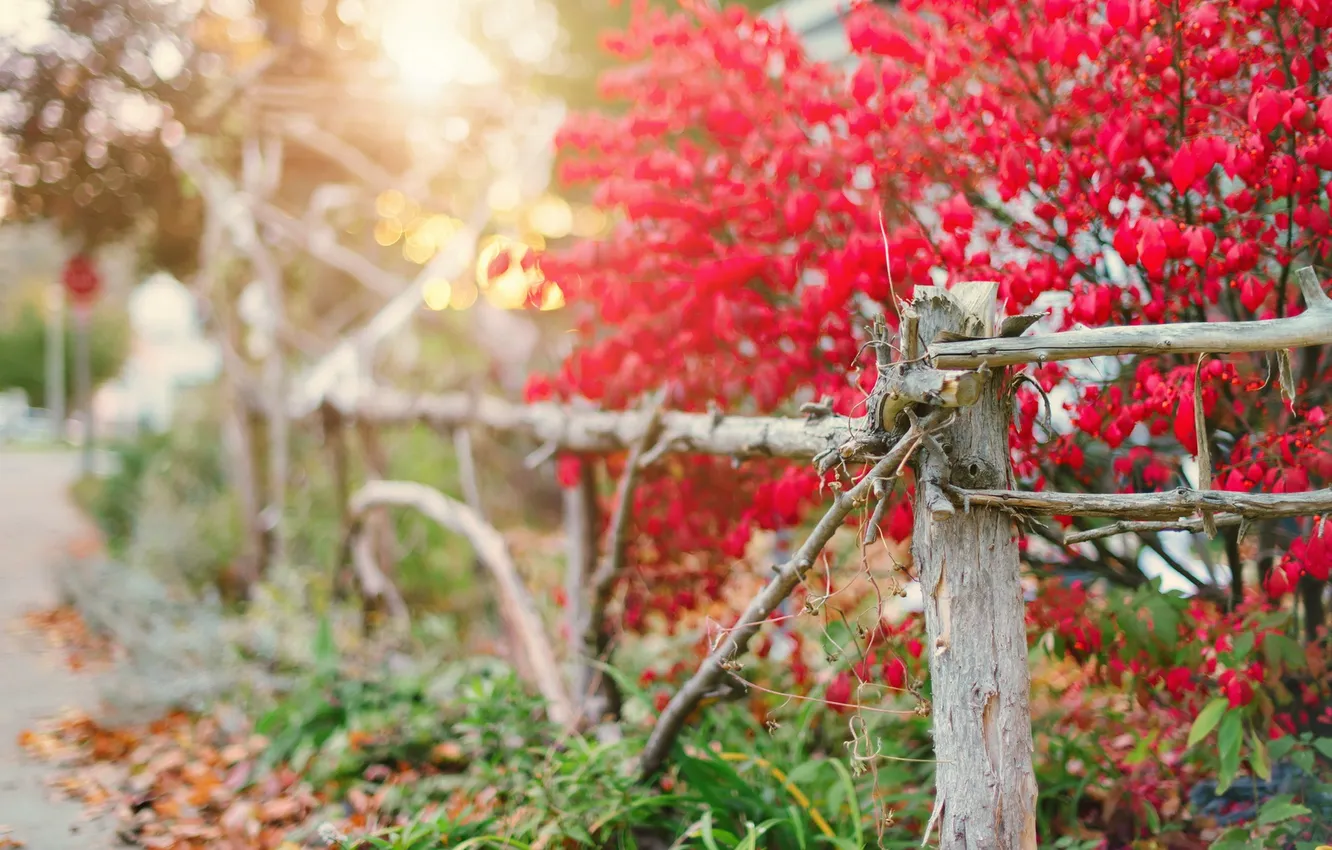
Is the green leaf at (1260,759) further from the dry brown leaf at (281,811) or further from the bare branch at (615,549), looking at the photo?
the dry brown leaf at (281,811)

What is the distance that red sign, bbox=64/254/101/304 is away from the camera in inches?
428

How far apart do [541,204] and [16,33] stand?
5.40 m

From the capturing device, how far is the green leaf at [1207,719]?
265cm

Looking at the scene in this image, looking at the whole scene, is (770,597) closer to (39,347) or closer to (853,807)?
(853,807)

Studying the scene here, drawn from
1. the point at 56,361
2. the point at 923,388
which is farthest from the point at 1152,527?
the point at 56,361

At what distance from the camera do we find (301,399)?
26.5 feet

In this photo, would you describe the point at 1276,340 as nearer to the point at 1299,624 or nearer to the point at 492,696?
the point at 1299,624

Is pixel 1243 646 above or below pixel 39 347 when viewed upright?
below

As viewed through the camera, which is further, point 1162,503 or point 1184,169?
point 1184,169

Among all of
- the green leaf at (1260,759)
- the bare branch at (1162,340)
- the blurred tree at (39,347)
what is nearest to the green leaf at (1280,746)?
the green leaf at (1260,759)

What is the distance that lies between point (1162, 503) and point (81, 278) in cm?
1236

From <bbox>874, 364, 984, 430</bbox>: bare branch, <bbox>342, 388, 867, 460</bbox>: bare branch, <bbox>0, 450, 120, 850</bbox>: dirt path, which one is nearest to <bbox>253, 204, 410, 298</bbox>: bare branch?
<bbox>342, 388, 867, 460</bbox>: bare branch

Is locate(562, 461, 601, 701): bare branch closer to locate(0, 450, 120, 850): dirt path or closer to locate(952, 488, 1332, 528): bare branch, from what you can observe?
locate(0, 450, 120, 850): dirt path

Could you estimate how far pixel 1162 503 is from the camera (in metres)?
2.05
